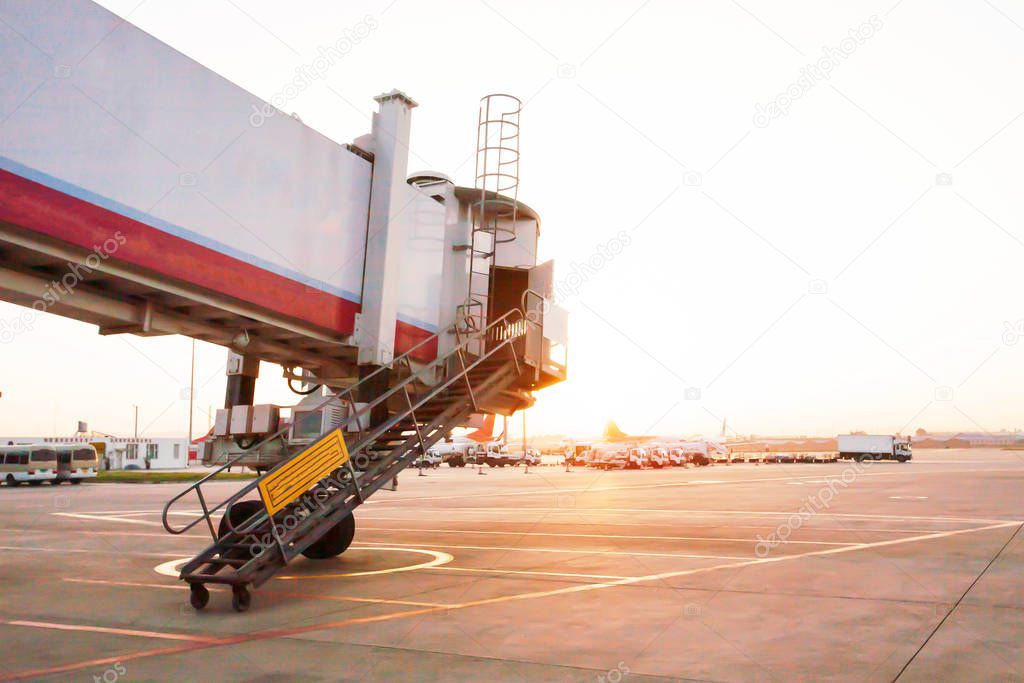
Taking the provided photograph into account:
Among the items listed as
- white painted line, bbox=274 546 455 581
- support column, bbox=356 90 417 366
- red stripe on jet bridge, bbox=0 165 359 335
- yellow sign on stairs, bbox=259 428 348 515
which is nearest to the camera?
red stripe on jet bridge, bbox=0 165 359 335

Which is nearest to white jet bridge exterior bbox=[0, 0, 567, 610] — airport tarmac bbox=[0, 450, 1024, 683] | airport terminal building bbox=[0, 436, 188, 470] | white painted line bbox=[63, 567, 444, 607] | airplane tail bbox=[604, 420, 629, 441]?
white painted line bbox=[63, 567, 444, 607]

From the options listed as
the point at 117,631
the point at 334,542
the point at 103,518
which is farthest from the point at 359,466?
the point at 103,518

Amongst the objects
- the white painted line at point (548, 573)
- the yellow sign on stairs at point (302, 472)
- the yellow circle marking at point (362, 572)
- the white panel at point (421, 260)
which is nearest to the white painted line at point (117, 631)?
the yellow sign on stairs at point (302, 472)

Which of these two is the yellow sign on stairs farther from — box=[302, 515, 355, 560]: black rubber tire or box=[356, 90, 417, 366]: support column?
box=[302, 515, 355, 560]: black rubber tire

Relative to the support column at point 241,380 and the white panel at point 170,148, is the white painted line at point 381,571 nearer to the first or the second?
the support column at point 241,380

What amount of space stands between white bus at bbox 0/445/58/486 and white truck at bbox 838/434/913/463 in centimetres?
6958

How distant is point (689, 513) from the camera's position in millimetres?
18875

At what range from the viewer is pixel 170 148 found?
830 centimetres

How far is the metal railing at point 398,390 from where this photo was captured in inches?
343

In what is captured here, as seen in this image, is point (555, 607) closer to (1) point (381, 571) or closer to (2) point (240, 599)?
(2) point (240, 599)

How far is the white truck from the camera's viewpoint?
73.4 m

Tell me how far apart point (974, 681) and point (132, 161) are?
28.3 ft

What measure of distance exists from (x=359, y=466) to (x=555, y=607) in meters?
4.30

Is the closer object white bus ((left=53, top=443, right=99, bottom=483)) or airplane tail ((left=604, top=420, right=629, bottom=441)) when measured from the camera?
white bus ((left=53, top=443, right=99, bottom=483))
